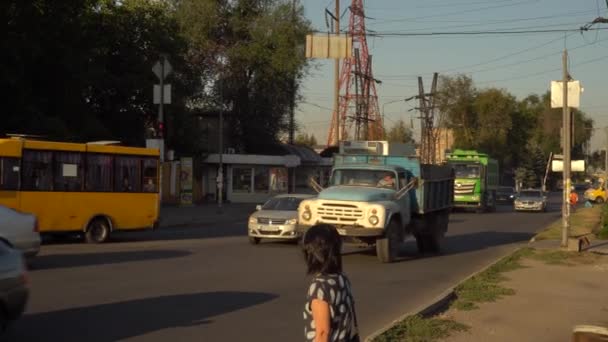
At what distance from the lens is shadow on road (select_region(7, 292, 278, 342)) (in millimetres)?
9516

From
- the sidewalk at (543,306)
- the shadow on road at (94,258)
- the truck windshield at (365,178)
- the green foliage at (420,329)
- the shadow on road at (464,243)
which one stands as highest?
the truck windshield at (365,178)

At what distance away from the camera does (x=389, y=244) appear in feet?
61.6

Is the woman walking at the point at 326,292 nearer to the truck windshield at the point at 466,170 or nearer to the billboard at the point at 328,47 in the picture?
the billboard at the point at 328,47

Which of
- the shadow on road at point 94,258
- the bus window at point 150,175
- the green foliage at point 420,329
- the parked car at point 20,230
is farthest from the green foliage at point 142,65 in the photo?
the green foliage at point 420,329

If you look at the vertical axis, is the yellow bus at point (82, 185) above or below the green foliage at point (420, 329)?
above

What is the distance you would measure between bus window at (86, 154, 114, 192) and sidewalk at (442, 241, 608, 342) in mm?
11386

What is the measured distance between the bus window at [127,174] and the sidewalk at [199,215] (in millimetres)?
8819

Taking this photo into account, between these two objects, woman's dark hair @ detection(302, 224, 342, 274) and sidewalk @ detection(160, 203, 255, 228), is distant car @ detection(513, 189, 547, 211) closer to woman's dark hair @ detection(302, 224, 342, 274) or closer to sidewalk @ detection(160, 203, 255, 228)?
sidewalk @ detection(160, 203, 255, 228)

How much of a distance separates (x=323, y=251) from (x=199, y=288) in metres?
9.16

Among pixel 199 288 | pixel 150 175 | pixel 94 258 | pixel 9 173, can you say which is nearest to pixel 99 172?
pixel 150 175

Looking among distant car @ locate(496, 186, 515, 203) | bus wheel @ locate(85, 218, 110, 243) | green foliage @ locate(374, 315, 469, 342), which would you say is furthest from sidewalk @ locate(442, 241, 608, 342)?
distant car @ locate(496, 186, 515, 203)

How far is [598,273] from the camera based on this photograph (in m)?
17.0

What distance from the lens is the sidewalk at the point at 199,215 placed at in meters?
34.2

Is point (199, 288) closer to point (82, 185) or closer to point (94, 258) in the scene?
point (94, 258)
